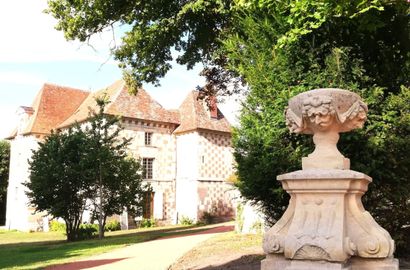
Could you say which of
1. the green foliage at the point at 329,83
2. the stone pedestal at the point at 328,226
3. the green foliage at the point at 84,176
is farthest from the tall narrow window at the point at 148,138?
the stone pedestal at the point at 328,226

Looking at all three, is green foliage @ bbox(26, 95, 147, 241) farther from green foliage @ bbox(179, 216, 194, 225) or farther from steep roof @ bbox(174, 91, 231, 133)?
steep roof @ bbox(174, 91, 231, 133)

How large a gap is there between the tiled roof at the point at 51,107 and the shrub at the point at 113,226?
381 inches

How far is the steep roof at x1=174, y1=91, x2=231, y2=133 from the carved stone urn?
28.9m

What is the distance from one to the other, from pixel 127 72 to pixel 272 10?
23.5ft

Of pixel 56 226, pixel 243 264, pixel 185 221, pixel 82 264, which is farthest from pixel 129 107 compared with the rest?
pixel 243 264

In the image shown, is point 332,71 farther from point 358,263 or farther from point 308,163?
point 358,263

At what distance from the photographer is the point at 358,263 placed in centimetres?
457

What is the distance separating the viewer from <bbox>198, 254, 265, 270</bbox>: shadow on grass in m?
9.01

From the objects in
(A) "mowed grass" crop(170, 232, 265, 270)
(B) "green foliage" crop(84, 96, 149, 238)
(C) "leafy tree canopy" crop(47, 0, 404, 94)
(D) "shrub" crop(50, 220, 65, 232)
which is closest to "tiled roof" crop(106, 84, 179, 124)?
(B) "green foliage" crop(84, 96, 149, 238)

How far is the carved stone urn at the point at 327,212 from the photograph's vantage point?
4469mm

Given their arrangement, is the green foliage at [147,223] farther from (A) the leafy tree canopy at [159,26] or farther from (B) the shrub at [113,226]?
(A) the leafy tree canopy at [159,26]

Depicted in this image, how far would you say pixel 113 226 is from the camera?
101ft

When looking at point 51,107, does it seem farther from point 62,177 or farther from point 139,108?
point 62,177

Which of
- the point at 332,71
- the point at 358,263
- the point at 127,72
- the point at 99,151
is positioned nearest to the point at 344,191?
the point at 358,263
